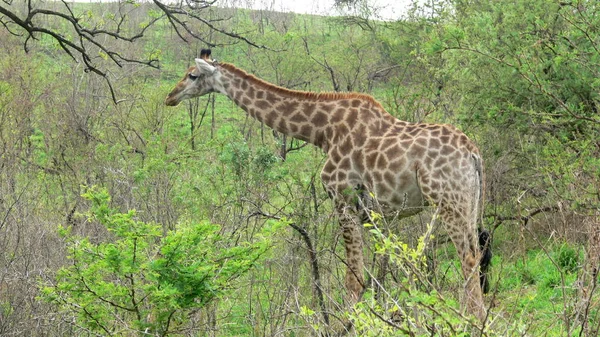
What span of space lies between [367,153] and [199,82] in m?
2.23

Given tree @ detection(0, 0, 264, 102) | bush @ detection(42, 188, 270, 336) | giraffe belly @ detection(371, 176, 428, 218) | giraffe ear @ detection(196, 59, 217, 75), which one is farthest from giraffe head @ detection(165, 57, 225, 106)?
bush @ detection(42, 188, 270, 336)

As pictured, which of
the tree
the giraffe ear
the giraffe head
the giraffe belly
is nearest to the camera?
the tree

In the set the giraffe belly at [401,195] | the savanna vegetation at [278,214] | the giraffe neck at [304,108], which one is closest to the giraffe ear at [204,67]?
the giraffe neck at [304,108]

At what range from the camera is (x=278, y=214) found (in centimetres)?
929

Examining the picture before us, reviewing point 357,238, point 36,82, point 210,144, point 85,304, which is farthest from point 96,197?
point 36,82

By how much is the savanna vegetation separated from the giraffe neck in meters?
0.49

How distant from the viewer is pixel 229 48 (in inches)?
1403

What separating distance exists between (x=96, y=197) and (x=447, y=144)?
3.35 meters

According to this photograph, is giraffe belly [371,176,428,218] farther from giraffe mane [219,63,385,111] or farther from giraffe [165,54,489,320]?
giraffe mane [219,63,385,111]

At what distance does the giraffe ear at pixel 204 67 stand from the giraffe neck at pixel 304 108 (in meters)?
0.16

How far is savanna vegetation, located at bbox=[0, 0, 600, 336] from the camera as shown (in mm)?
5480

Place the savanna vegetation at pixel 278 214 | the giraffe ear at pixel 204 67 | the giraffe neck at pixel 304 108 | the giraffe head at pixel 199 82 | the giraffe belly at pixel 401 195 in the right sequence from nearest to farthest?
the savanna vegetation at pixel 278 214 → the giraffe belly at pixel 401 195 → the giraffe neck at pixel 304 108 → the giraffe ear at pixel 204 67 → the giraffe head at pixel 199 82

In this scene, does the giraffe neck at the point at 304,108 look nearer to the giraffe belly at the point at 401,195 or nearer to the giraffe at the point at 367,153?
the giraffe at the point at 367,153

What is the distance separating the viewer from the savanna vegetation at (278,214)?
5.48 metres
